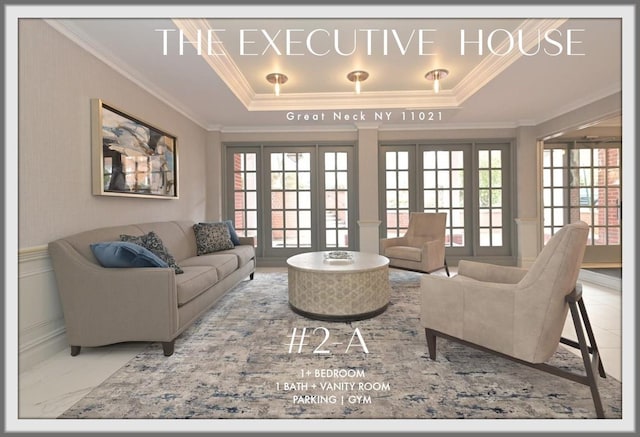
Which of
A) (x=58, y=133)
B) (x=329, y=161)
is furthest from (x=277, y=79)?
(x=58, y=133)

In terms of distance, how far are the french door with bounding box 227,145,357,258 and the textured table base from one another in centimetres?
250

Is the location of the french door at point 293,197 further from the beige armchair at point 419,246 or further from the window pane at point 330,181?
the beige armchair at point 419,246

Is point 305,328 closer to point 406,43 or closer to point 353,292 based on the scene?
point 353,292

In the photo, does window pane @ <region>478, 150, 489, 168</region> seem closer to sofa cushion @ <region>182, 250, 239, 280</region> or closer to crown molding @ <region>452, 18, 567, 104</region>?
crown molding @ <region>452, 18, 567, 104</region>

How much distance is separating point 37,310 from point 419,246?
407 cm

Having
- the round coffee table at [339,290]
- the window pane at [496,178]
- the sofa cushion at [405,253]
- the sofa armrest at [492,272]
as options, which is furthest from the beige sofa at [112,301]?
the window pane at [496,178]

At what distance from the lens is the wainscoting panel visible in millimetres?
1869

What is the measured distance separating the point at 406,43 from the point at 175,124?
9.68 ft

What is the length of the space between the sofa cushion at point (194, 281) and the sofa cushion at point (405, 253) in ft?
7.64

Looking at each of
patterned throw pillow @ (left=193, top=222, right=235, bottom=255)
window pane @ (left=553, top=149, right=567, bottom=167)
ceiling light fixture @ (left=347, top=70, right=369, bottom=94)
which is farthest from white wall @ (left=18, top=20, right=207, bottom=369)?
window pane @ (left=553, top=149, right=567, bottom=167)

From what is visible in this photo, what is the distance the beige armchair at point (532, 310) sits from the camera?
4.72 ft

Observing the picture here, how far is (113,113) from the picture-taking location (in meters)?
2.65
